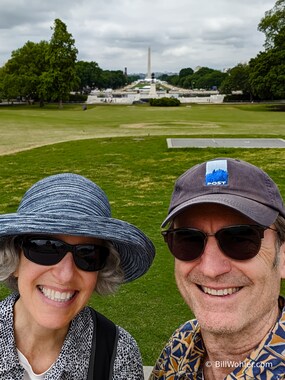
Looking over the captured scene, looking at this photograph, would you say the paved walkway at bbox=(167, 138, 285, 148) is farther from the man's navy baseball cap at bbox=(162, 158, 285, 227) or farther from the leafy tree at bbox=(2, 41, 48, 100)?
the leafy tree at bbox=(2, 41, 48, 100)

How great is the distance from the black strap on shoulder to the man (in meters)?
0.44

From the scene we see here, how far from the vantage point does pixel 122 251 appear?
225 centimetres

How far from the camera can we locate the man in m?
1.82

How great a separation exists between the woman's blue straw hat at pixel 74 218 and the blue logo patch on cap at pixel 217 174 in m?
0.46

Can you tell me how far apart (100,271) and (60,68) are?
55669 millimetres

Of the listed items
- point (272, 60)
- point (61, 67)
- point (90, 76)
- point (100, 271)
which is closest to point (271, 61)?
point (272, 60)

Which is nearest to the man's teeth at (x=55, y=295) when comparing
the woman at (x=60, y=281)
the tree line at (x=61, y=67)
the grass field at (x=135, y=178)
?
the woman at (x=60, y=281)

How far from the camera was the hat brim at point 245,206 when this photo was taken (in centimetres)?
178

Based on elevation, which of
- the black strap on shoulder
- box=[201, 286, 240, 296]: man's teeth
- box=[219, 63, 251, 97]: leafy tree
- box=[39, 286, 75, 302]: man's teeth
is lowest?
box=[219, 63, 251, 97]: leafy tree

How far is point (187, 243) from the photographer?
1921 mm

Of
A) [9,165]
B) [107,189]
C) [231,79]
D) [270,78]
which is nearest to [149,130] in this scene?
[9,165]

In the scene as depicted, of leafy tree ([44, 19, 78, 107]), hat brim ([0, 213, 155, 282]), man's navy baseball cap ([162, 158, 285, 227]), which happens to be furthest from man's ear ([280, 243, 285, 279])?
leafy tree ([44, 19, 78, 107])

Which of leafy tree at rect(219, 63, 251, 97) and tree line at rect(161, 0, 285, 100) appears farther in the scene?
leafy tree at rect(219, 63, 251, 97)

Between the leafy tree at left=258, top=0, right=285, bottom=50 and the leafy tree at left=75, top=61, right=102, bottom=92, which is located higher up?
the leafy tree at left=258, top=0, right=285, bottom=50
